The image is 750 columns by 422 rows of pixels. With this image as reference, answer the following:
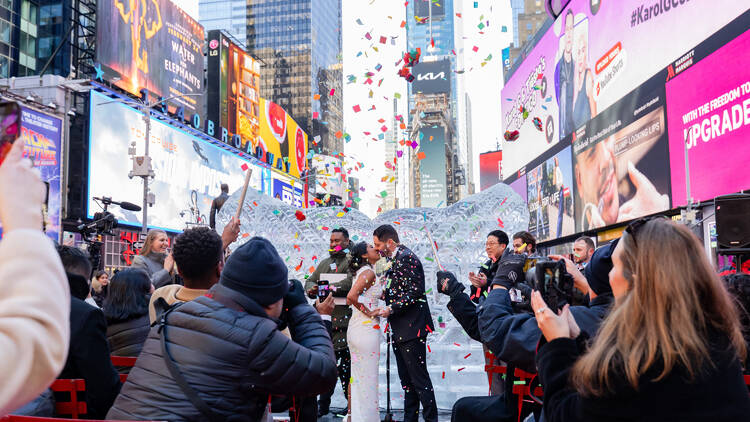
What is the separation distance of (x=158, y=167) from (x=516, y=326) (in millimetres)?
28020

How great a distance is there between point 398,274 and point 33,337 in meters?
4.89

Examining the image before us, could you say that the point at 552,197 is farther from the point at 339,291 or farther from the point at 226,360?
the point at 226,360

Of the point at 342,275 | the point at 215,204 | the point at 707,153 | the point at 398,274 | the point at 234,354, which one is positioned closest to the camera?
the point at 234,354

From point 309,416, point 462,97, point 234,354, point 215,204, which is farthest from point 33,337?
point 462,97

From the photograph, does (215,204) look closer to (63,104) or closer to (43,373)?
(43,373)

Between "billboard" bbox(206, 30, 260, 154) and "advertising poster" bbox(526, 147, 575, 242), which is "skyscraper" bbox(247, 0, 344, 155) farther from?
"advertising poster" bbox(526, 147, 575, 242)

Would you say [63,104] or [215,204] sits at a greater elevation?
[63,104]

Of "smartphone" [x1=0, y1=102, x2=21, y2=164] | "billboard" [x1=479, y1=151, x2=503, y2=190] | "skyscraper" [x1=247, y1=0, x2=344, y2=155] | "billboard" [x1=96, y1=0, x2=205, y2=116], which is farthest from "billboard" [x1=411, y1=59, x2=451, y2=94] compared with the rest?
"smartphone" [x1=0, y1=102, x2=21, y2=164]

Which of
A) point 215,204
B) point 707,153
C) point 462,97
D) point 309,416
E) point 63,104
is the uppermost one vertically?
point 462,97

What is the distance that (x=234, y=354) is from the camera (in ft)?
6.94

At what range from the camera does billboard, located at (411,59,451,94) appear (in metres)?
75.1

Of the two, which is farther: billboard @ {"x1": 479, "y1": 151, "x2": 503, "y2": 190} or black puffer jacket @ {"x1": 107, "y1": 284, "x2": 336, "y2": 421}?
billboard @ {"x1": 479, "y1": 151, "x2": 503, "y2": 190}

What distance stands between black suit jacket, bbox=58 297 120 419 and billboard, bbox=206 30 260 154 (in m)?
35.5

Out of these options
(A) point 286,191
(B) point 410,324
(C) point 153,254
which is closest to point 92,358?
(C) point 153,254
